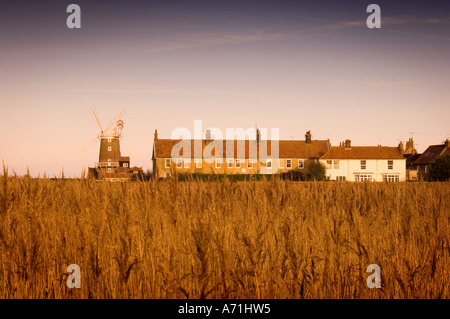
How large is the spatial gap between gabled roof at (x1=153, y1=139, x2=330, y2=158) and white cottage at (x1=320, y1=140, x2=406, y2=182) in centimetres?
272

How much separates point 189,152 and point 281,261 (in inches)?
2169

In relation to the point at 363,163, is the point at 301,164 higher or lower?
lower

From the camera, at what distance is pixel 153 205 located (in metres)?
5.70

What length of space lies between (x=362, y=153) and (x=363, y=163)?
1.40m

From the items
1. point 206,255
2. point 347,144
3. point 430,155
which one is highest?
point 347,144

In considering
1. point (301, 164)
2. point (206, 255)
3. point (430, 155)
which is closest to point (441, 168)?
point (301, 164)

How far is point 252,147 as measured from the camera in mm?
59312

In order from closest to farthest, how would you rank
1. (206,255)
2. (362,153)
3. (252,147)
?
(206,255) → (362,153) → (252,147)

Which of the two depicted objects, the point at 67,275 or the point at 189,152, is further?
the point at 189,152

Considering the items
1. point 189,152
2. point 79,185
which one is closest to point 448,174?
point 189,152

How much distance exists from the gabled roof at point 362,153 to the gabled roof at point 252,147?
2.27 meters

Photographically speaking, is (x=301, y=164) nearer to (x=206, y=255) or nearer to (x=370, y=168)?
(x=370, y=168)

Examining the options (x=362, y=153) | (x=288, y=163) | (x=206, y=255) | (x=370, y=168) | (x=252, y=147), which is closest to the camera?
(x=206, y=255)
